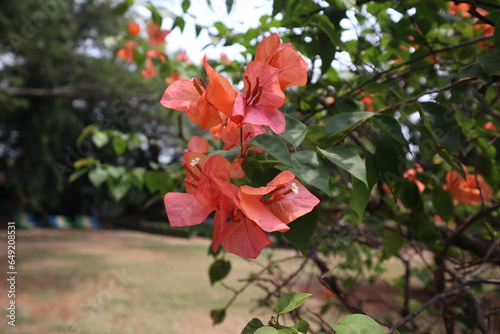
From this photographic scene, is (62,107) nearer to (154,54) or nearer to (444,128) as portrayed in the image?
(154,54)

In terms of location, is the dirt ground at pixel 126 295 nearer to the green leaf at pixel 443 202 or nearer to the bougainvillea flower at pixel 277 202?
the green leaf at pixel 443 202

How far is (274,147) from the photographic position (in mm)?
378

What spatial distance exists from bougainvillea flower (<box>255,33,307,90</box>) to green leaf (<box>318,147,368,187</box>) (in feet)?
0.27

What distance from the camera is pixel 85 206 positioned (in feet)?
39.8

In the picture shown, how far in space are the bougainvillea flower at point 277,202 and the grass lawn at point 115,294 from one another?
1726 mm

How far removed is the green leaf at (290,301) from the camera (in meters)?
0.38

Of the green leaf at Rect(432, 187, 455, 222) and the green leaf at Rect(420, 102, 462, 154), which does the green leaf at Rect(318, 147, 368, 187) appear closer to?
Result: the green leaf at Rect(420, 102, 462, 154)

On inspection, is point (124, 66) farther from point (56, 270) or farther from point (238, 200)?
point (238, 200)

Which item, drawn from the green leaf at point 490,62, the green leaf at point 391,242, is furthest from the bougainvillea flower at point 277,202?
the green leaf at point 391,242

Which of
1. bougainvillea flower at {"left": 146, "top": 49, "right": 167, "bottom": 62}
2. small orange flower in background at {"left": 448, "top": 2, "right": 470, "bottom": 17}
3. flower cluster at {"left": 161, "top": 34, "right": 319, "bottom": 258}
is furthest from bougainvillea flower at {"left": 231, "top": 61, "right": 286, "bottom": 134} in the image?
bougainvillea flower at {"left": 146, "top": 49, "right": 167, "bottom": 62}

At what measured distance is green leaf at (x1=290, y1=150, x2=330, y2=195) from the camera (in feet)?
1.22

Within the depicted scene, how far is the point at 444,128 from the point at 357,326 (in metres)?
0.26

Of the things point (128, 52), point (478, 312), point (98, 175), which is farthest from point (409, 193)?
point (128, 52)

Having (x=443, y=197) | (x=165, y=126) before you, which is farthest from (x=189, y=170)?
(x=165, y=126)
